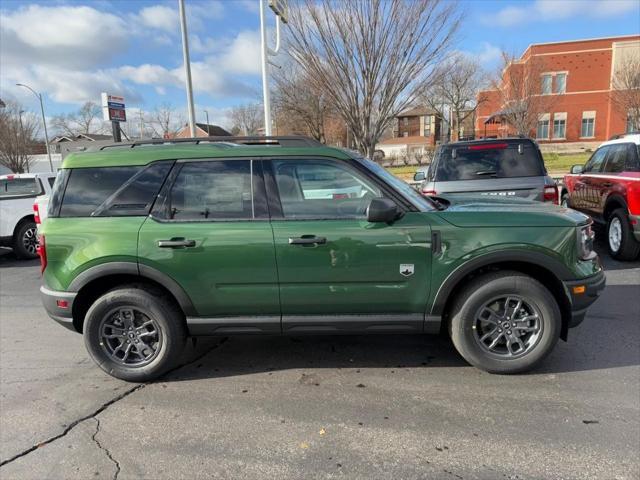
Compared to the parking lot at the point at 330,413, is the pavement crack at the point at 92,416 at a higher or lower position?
lower

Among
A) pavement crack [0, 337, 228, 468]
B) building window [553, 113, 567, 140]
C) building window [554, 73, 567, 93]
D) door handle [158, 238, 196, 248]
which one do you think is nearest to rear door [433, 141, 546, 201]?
door handle [158, 238, 196, 248]

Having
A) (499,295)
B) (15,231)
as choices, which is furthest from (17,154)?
(499,295)

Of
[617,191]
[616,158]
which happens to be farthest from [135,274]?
[616,158]

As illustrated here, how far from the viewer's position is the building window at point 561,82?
4034 cm

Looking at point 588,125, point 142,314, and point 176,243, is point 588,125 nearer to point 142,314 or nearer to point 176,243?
point 176,243

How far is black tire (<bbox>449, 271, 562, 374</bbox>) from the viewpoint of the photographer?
3.34 metres

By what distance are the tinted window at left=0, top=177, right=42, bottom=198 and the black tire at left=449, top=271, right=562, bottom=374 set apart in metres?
9.07

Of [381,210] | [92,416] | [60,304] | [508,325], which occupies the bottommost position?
[92,416]

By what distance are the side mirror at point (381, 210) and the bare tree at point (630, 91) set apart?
27.4m

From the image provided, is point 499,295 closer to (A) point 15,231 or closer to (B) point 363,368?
(B) point 363,368

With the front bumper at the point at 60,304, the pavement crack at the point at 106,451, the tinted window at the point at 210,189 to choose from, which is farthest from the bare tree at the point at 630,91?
the pavement crack at the point at 106,451

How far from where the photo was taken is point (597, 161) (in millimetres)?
7656

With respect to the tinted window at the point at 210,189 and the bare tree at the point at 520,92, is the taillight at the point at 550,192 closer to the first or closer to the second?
the tinted window at the point at 210,189

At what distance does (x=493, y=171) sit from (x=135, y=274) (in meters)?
5.02
